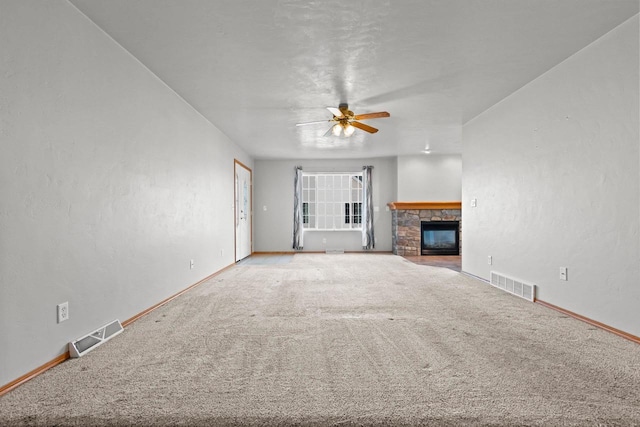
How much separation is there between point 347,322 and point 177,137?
2916mm

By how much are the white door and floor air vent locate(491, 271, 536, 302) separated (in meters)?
4.80

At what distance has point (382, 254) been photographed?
27.5 ft

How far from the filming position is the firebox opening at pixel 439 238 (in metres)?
8.31

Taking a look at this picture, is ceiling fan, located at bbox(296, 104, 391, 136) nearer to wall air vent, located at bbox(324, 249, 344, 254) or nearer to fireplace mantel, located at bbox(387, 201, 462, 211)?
fireplace mantel, located at bbox(387, 201, 462, 211)

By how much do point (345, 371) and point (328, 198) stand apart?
280 inches

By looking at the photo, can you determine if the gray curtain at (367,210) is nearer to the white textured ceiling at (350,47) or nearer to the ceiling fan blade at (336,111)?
the white textured ceiling at (350,47)

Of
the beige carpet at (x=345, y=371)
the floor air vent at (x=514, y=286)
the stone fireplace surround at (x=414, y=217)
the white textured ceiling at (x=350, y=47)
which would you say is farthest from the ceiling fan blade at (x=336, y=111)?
the stone fireplace surround at (x=414, y=217)

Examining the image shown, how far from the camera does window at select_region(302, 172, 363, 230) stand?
8961mm

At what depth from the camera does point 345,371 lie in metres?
1.99

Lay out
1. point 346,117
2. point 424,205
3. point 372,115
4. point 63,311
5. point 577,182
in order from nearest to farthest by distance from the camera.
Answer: point 63,311 → point 577,182 → point 372,115 → point 346,117 → point 424,205

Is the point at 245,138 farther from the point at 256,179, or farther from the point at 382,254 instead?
the point at 382,254

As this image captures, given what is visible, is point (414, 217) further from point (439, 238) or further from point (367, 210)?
point (367, 210)

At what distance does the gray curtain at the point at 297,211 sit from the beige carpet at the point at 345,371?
16.9ft

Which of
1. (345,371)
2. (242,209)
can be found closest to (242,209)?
(242,209)
